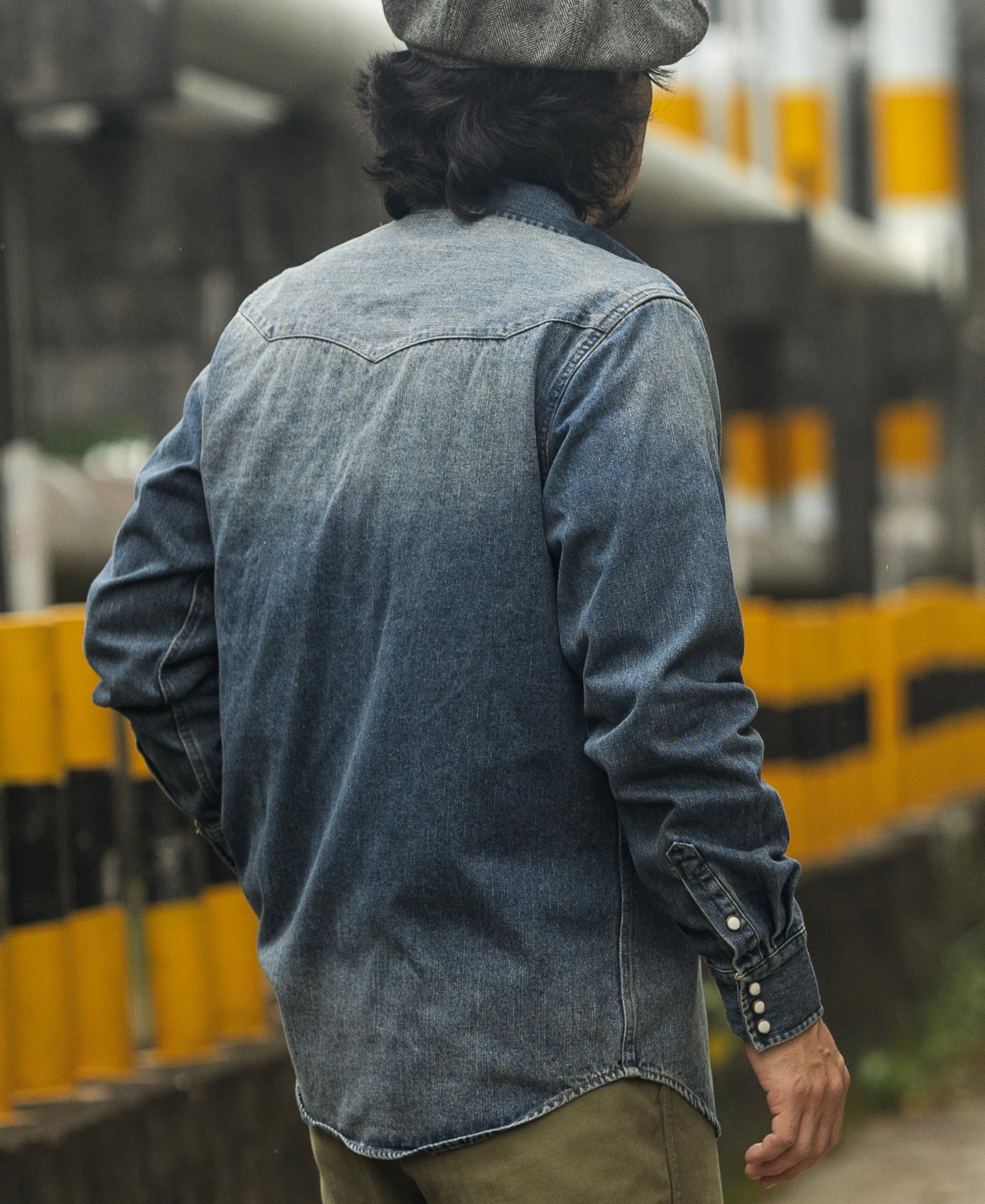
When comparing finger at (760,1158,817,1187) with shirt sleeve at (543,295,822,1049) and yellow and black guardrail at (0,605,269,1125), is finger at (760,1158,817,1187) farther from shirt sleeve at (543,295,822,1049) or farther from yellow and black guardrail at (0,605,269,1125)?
yellow and black guardrail at (0,605,269,1125)

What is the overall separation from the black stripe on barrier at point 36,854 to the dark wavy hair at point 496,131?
57.1 inches

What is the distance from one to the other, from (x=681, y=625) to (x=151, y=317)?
665 centimetres

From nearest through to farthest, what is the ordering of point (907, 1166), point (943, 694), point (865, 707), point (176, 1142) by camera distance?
point (176, 1142)
point (907, 1166)
point (865, 707)
point (943, 694)

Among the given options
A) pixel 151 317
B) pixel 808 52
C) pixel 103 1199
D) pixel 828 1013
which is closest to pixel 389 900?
pixel 103 1199

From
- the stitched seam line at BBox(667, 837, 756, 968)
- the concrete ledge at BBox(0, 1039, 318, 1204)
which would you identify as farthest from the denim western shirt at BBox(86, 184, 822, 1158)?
the concrete ledge at BBox(0, 1039, 318, 1204)

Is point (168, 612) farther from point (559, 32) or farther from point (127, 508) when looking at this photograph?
point (127, 508)

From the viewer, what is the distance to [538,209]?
1698 mm

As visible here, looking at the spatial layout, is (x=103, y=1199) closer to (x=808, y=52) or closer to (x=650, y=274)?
(x=650, y=274)

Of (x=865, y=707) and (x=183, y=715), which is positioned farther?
(x=865, y=707)

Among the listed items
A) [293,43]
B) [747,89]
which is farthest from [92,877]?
[747,89]

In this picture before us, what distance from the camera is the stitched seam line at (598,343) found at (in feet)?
5.06

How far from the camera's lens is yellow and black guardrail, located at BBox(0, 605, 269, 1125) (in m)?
2.82

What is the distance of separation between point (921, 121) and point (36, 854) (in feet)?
30.7

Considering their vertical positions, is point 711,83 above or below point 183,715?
below
